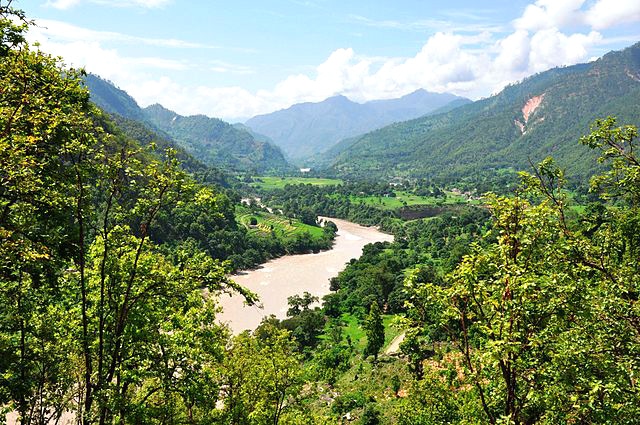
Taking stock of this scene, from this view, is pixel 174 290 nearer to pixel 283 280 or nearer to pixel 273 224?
pixel 283 280

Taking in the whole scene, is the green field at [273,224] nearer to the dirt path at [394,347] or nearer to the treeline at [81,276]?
the dirt path at [394,347]

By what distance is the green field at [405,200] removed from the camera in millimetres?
137750

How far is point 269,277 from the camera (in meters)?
73.8

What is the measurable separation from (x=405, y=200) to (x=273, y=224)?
192 ft

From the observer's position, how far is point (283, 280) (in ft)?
237

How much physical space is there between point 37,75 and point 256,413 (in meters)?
9.39

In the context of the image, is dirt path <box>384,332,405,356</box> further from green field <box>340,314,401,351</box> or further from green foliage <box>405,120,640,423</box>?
green foliage <box>405,120,640,423</box>

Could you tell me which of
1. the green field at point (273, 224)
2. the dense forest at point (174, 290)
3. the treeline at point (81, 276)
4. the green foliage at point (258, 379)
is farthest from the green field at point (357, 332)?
the green field at point (273, 224)

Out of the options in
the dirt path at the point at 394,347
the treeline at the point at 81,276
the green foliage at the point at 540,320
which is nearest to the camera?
the green foliage at the point at 540,320

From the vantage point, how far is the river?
184ft

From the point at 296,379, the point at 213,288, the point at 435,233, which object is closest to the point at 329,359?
the point at 296,379

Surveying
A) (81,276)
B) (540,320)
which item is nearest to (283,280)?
(81,276)

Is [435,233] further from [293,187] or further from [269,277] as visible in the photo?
[293,187]

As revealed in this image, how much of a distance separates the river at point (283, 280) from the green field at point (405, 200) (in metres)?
38.6
